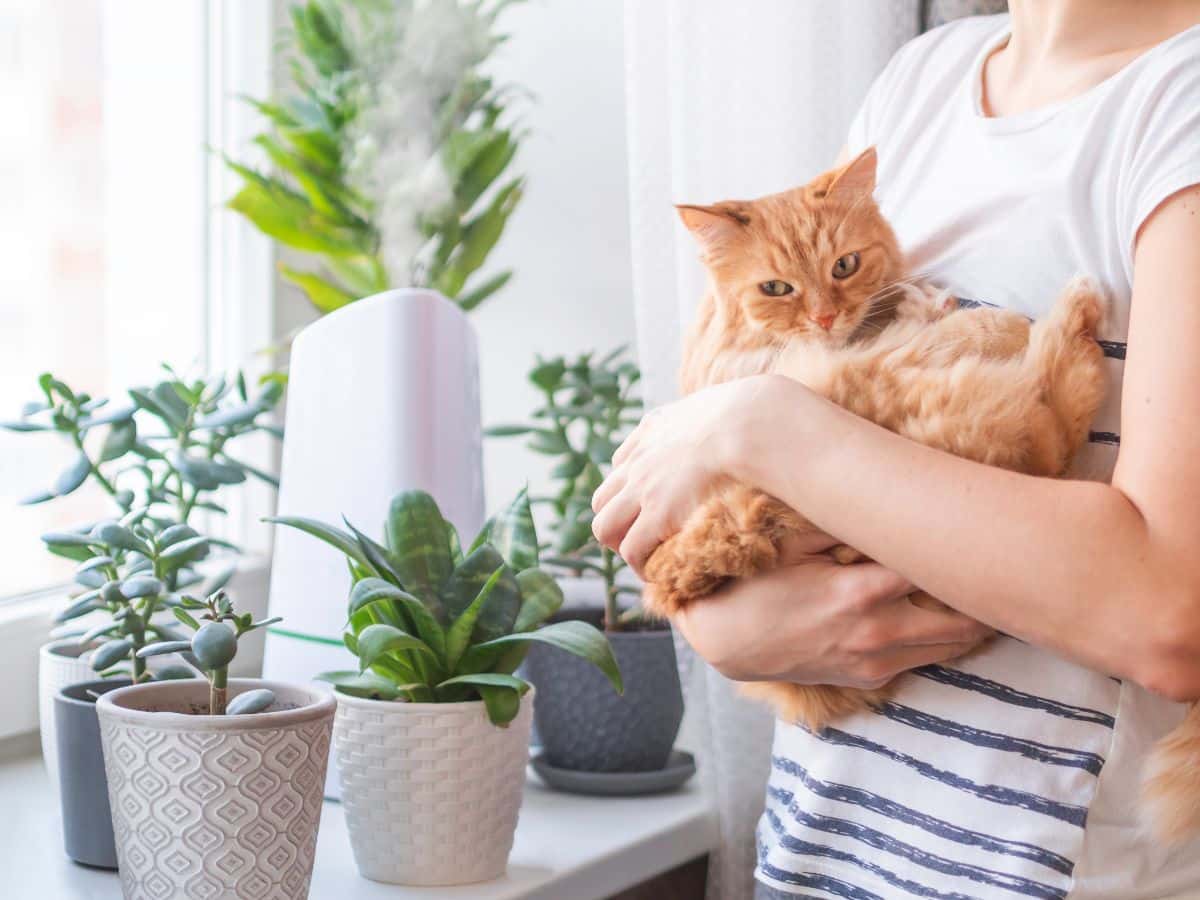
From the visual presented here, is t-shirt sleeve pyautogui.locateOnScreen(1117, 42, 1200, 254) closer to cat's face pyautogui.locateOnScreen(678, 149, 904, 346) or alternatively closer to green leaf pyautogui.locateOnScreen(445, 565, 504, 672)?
cat's face pyautogui.locateOnScreen(678, 149, 904, 346)

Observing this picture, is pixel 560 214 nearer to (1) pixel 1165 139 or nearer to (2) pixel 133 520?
(2) pixel 133 520

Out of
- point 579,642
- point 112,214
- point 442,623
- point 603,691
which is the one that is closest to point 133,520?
point 442,623

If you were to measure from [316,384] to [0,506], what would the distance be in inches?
19.0

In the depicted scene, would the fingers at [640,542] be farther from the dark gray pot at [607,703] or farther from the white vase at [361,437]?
the dark gray pot at [607,703]

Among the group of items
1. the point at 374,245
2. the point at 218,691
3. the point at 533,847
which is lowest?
the point at 533,847

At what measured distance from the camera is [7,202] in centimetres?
150

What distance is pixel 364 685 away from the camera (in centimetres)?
112

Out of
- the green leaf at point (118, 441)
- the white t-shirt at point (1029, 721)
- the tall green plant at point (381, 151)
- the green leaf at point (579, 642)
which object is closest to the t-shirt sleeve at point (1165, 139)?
the white t-shirt at point (1029, 721)

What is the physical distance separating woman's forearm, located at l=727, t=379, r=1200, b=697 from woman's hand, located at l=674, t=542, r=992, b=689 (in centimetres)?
5

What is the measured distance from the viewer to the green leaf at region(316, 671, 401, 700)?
1.12 meters

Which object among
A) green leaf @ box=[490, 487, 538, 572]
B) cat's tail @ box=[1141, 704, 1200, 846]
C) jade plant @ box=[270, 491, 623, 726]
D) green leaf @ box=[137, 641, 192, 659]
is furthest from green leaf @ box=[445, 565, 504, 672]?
cat's tail @ box=[1141, 704, 1200, 846]

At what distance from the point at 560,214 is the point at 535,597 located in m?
1.00

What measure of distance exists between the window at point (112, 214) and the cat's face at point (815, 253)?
2.80ft

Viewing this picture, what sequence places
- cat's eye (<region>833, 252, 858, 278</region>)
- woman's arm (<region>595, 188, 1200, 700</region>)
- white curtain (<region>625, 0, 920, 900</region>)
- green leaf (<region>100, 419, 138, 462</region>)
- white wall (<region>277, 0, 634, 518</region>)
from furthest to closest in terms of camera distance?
white wall (<region>277, 0, 634, 518</region>)
white curtain (<region>625, 0, 920, 900</region>)
green leaf (<region>100, 419, 138, 462</region>)
cat's eye (<region>833, 252, 858, 278</region>)
woman's arm (<region>595, 188, 1200, 700</region>)
